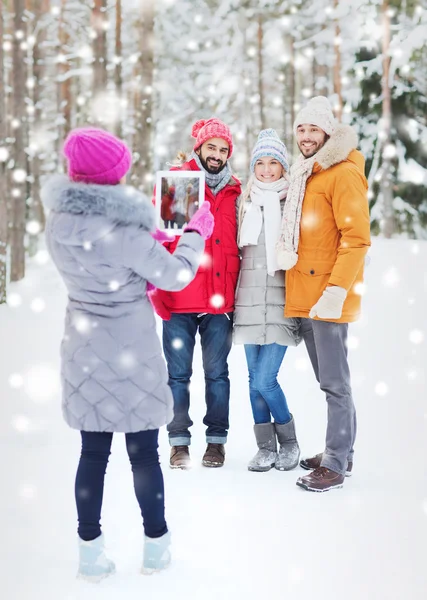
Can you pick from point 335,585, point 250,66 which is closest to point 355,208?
point 335,585

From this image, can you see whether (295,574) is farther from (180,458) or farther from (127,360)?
(180,458)

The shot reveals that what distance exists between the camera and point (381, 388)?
6.81 meters

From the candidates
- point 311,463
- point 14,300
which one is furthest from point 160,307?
point 14,300

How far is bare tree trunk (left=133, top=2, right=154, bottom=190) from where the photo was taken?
12.8 m

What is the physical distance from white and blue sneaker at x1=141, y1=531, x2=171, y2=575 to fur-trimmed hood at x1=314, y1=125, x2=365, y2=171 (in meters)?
2.44

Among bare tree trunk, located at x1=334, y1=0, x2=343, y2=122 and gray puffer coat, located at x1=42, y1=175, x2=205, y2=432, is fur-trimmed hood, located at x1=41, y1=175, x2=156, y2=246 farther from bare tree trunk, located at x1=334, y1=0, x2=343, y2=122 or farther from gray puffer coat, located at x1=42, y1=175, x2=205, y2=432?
bare tree trunk, located at x1=334, y1=0, x2=343, y2=122

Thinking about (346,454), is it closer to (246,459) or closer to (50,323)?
(246,459)

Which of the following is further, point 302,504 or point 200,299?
point 200,299

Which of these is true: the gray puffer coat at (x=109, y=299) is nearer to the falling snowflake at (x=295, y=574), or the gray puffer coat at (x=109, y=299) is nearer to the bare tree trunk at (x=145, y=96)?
the falling snowflake at (x=295, y=574)

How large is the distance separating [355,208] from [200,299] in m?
Result: 1.24

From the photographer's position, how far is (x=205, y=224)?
3426mm

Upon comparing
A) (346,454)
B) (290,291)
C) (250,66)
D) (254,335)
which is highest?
(250,66)

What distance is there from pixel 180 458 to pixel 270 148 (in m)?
2.27

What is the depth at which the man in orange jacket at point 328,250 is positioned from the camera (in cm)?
403
